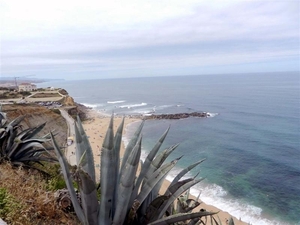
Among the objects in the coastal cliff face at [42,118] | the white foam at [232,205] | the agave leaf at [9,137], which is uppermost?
the agave leaf at [9,137]

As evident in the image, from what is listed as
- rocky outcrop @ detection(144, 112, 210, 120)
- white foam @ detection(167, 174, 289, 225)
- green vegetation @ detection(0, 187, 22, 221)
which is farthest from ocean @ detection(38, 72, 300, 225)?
green vegetation @ detection(0, 187, 22, 221)

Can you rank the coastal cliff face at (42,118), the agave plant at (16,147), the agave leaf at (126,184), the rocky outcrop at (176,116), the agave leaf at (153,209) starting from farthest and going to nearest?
the rocky outcrop at (176,116) < the coastal cliff face at (42,118) < the agave plant at (16,147) < the agave leaf at (153,209) < the agave leaf at (126,184)

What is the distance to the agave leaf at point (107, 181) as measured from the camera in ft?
9.27

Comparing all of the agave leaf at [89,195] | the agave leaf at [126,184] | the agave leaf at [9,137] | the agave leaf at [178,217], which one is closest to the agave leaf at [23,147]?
the agave leaf at [9,137]

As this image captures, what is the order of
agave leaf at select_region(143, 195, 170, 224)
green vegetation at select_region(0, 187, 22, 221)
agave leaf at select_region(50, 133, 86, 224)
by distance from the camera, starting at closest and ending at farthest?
agave leaf at select_region(50, 133, 86, 224), green vegetation at select_region(0, 187, 22, 221), agave leaf at select_region(143, 195, 170, 224)

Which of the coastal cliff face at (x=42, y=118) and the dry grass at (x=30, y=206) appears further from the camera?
the coastal cliff face at (x=42, y=118)

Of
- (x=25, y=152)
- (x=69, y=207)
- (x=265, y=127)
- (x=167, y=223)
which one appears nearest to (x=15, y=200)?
(x=69, y=207)

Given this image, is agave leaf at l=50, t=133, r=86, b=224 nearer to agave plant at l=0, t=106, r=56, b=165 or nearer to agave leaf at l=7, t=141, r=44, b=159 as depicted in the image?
agave plant at l=0, t=106, r=56, b=165

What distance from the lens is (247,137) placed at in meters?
36.9

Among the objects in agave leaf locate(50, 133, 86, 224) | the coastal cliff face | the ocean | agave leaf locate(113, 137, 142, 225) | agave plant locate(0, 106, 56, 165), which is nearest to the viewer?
agave leaf locate(113, 137, 142, 225)

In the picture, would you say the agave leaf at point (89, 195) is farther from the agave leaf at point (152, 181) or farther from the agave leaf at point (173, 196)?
the agave leaf at point (173, 196)

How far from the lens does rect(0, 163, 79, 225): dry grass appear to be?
3.09m

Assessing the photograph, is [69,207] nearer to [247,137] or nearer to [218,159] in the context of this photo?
[218,159]

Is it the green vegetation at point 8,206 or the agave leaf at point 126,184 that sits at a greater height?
the agave leaf at point 126,184
